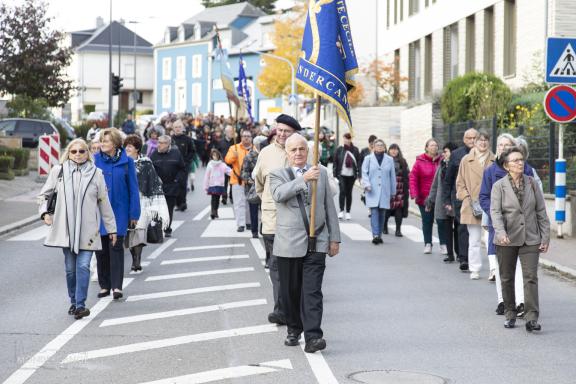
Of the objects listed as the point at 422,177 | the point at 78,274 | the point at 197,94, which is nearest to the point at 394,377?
the point at 78,274

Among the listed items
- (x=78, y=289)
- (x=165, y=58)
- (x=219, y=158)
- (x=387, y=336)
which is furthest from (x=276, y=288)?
(x=165, y=58)

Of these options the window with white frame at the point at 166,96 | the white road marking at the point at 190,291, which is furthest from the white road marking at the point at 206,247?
the window with white frame at the point at 166,96

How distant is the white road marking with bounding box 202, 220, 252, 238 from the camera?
19.8 m

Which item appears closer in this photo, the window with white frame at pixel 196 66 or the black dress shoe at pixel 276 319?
the black dress shoe at pixel 276 319

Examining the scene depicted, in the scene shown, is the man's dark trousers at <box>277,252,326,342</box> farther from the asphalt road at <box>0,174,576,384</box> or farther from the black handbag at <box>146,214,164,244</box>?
the black handbag at <box>146,214,164,244</box>

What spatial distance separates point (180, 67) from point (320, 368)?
4010 inches

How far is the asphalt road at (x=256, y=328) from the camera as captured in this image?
8172 mm

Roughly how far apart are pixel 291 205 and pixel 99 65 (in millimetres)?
109372

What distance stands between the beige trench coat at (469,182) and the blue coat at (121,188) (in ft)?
13.5

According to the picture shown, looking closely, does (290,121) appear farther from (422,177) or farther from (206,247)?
(422,177)

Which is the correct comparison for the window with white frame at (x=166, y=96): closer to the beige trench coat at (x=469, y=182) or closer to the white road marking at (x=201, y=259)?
the white road marking at (x=201, y=259)

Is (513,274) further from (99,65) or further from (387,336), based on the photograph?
(99,65)

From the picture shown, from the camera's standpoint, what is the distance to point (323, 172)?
30.4ft

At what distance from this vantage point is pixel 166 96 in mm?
110812
